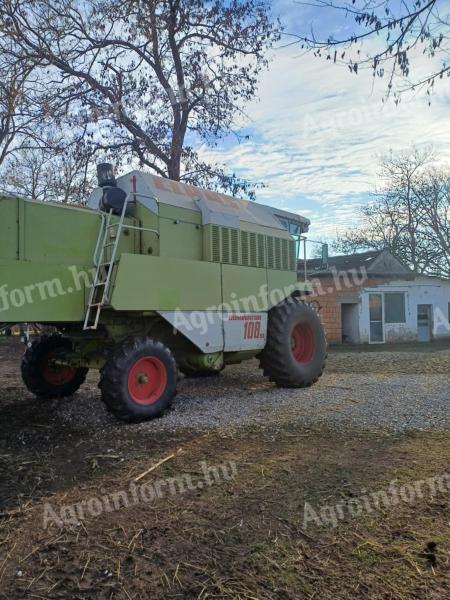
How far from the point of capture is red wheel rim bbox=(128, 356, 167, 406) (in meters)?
6.12

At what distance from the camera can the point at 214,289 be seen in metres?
7.39

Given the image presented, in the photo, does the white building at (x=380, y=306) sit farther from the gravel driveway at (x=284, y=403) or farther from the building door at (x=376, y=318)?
the gravel driveway at (x=284, y=403)

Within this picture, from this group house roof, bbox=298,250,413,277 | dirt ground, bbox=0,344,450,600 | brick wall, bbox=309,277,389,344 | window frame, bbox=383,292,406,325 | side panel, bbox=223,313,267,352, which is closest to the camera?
dirt ground, bbox=0,344,450,600

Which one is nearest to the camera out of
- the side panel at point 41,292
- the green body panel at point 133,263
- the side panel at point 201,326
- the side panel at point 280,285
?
the side panel at point 41,292

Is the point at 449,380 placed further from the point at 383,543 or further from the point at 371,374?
the point at 383,543

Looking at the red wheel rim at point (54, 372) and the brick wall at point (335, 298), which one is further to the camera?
the brick wall at point (335, 298)

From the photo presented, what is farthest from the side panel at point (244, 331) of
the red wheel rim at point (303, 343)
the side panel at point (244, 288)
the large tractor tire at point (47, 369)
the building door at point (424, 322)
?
the building door at point (424, 322)

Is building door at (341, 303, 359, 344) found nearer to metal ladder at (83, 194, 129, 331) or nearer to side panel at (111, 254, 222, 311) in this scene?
side panel at (111, 254, 222, 311)

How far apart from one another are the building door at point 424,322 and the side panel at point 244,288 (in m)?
16.1

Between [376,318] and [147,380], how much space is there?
55.1 feet

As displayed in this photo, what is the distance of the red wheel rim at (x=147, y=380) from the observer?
6125 millimetres

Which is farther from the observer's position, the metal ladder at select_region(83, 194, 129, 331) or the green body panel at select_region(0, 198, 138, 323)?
the metal ladder at select_region(83, 194, 129, 331)

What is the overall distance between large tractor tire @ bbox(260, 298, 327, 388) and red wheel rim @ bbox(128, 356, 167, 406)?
2.44 meters

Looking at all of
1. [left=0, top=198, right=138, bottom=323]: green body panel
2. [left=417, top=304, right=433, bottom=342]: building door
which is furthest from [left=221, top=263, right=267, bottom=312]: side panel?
[left=417, top=304, right=433, bottom=342]: building door
